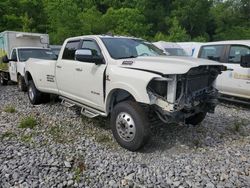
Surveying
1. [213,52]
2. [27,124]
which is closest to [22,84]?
[27,124]

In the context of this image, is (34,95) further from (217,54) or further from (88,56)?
(217,54)

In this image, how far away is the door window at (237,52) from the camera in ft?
27.3

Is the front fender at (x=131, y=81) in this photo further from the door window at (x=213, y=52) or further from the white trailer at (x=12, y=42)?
the white trailer at (x=12, y=42)

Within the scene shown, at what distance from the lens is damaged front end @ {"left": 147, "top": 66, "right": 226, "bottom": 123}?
4.59 metres

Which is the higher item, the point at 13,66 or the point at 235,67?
the point at 235,67

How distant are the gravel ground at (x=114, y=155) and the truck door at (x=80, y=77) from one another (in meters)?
0.66

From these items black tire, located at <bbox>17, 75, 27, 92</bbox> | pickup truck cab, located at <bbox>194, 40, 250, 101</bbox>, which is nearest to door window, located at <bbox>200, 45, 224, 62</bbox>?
pickup truck cab, located at <bbox>194, 40, 250, 101</bbox>

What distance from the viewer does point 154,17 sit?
4934 centimetres

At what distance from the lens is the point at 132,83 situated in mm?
4805

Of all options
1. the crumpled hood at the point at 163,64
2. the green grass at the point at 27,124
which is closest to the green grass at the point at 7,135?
the green grass at the point at 27,124

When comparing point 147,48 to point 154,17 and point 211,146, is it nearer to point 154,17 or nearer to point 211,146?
point 211,146

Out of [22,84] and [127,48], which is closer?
[127,48]

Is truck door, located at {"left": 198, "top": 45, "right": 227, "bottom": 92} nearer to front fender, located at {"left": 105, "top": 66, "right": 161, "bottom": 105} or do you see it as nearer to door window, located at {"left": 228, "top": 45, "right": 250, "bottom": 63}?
door window, located at {"left": 228, "top": 45, "right": 250, "bottom": 63}

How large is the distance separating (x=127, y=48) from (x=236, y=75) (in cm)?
393
